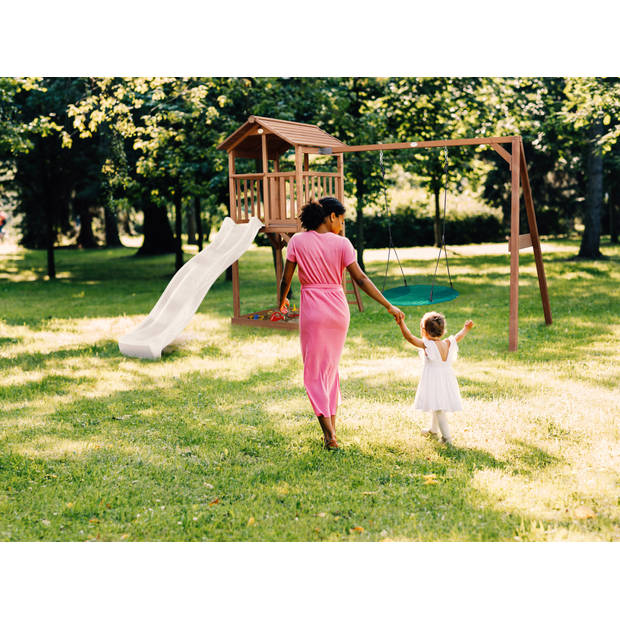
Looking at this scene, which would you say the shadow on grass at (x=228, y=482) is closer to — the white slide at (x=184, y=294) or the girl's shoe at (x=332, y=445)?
the girl's shoe at (x=332, y=445)

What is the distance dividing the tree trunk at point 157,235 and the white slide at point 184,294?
16.8 m

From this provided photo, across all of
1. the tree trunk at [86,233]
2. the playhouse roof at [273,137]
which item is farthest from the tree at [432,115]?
the tree trunk at [86,233]

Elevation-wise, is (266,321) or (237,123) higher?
(237,123)

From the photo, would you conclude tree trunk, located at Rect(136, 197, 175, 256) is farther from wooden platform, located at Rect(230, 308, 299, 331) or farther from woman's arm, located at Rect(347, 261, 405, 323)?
woman's arm, located at Rect(347, 261, 405, 323)

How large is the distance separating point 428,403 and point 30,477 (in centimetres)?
329

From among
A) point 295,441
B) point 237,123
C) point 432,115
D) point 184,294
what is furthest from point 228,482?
point 432,115

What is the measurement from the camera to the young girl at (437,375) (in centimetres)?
567

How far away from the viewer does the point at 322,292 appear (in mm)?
5594

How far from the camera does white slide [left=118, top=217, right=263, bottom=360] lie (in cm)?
965

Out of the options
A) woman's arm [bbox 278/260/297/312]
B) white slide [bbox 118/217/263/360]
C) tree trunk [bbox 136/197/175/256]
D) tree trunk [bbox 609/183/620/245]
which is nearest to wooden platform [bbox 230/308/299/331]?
white slide [bbox 118/217/263/360]

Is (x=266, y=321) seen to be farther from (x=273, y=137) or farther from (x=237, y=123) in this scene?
(x=237, y=123)

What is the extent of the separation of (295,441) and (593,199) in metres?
17.3

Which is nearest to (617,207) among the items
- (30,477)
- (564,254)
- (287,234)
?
(564,254)

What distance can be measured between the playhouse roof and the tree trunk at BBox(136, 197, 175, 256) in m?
15.5
